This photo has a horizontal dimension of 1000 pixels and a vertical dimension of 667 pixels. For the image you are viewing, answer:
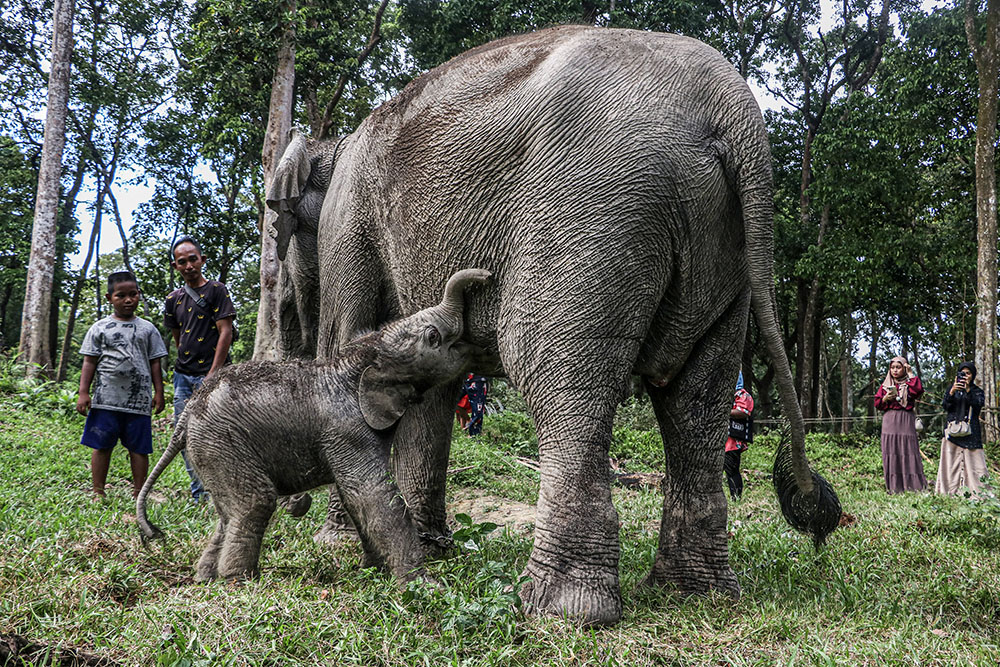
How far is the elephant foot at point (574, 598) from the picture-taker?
3.06 m

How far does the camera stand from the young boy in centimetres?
549

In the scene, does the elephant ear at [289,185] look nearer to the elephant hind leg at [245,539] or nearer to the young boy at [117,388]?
the young boy at [117,388]

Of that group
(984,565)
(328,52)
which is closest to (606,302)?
(984,565)

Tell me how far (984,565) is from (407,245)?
365 cm

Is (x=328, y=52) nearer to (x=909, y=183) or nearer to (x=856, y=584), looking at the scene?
(x=856, y=584)

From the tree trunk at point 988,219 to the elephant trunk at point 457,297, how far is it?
1209 centimetres

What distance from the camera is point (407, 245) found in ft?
13.0

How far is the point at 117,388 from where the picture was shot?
18.1ft

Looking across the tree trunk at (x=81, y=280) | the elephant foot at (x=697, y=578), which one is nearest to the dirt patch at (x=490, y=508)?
the elephant foot at (x=697, y=578)

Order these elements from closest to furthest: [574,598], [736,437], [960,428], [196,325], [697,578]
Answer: [574,598]
[697,578]
[196,325]
[736,437]
[960,428]

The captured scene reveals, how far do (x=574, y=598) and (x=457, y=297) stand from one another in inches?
56.4

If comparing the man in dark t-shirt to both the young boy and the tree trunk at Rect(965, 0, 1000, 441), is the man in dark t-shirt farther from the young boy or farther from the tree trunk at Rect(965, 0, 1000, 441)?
the tree trunk at Rect(965, 0, 1000, 441)

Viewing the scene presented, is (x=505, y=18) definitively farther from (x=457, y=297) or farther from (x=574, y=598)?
(x=574, y=598)

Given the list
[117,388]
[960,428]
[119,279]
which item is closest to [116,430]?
[117,388]
